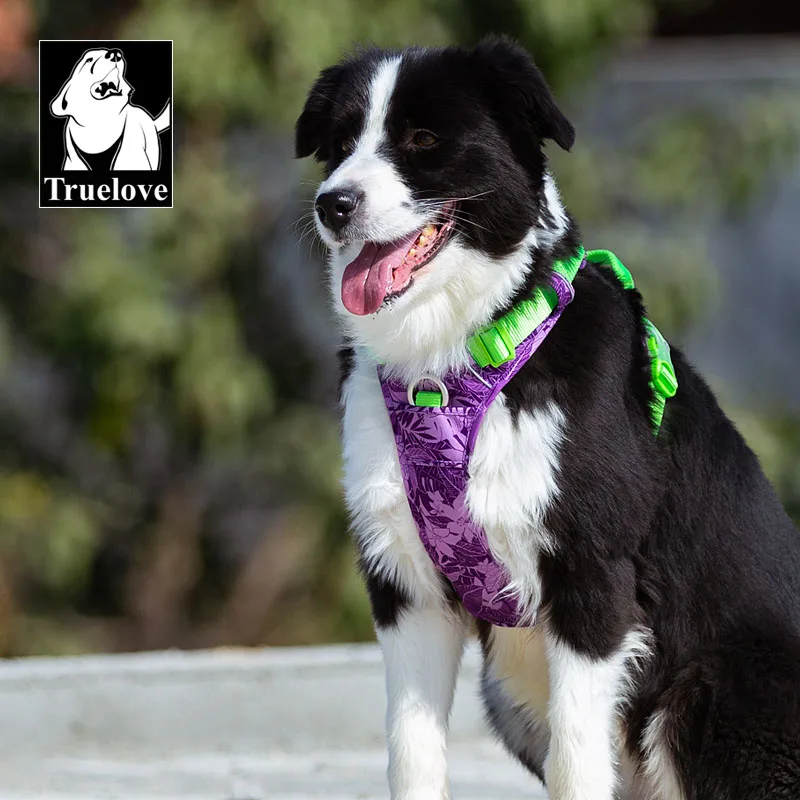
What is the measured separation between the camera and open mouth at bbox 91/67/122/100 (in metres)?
4.23

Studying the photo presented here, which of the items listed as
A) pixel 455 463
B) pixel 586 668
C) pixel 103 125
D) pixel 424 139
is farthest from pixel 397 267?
pixel 103 125

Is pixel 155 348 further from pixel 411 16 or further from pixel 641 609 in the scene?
pixel 641 609

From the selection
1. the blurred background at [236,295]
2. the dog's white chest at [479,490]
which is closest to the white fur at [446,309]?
the dog's white chest at [479,490]

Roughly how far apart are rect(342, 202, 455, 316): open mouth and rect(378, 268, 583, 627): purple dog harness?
0.68ft

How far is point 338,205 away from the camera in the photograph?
2.65m

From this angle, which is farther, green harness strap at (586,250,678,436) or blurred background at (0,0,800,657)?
A: blurred background at (0,0,800,657)

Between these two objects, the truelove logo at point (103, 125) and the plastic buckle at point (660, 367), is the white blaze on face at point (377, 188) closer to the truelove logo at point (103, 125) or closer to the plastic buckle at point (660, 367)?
the plastic buckle at point (660, 367)

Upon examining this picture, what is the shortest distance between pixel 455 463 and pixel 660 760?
801 mm

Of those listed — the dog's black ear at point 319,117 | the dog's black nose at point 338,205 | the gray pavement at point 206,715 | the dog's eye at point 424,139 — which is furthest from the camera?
the gray pavement at point 206,715

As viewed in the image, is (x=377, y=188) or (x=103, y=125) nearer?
(x=377, y=188)

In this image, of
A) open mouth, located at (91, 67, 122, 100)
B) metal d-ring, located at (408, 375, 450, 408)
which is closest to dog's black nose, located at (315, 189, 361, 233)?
metal d-ring, located at (408, 375, 450, 408)

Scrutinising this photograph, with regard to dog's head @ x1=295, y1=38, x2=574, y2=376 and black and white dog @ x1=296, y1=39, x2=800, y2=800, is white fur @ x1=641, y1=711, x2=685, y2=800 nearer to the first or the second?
black and white dog @ x1=296, y1=39, x2=800, y2=800

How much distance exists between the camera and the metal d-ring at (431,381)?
9.05 ft

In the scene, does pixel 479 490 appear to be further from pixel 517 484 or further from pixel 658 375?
pixel 658 375
